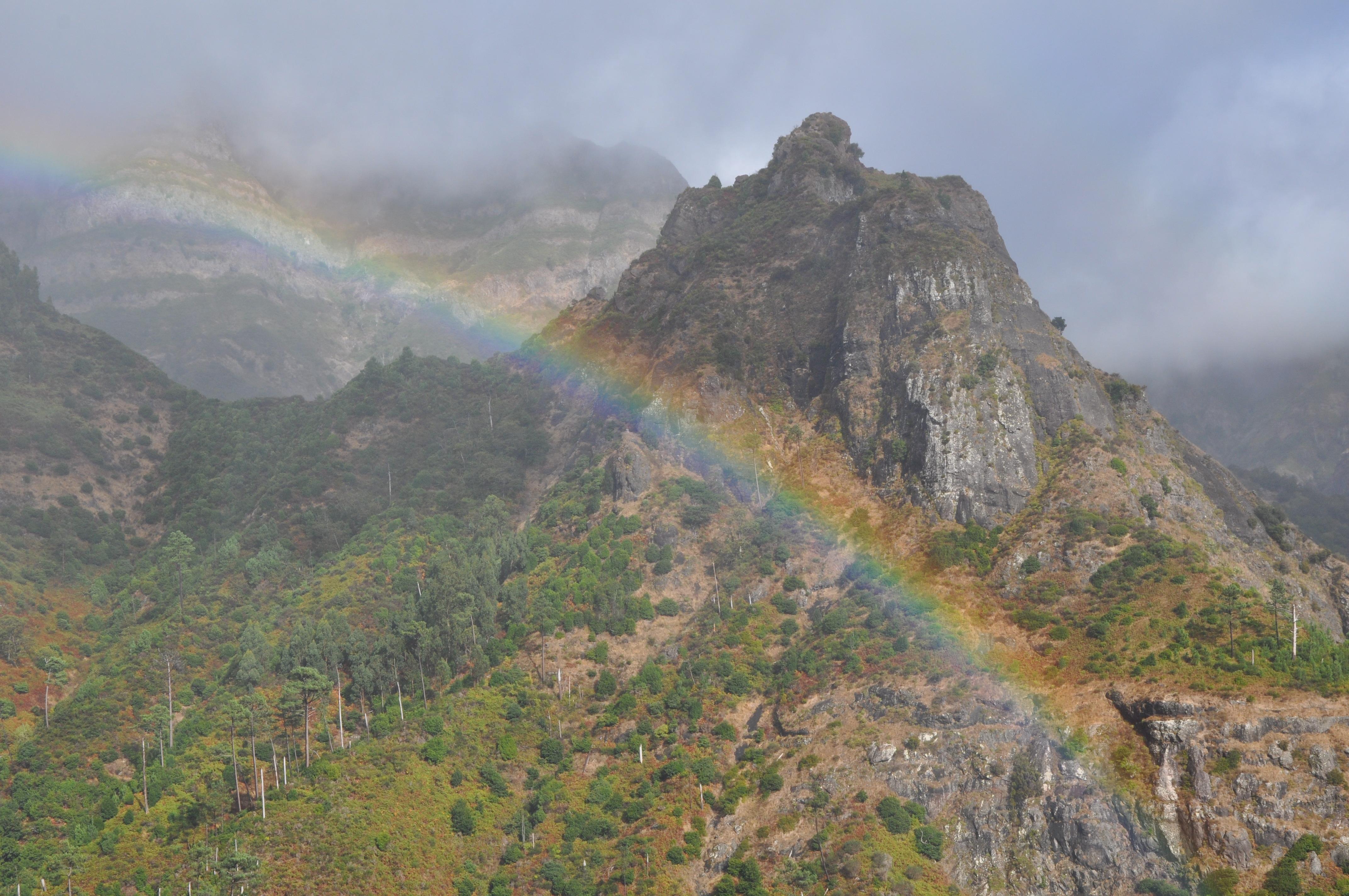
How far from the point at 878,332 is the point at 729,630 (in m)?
54.8

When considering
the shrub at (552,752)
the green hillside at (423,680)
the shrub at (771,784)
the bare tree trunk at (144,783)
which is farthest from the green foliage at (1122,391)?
the bare tree trunk at (144,783)

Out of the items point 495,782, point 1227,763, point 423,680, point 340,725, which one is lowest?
point 1227,763

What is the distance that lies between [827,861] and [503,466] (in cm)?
9666

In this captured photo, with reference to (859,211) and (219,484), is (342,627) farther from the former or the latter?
(859,211)

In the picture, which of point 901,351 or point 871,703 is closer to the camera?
point 871,703

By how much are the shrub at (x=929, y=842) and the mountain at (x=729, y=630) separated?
0.30m

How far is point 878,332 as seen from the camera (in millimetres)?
157875

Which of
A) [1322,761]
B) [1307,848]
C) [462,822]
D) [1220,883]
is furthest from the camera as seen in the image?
[462,822]

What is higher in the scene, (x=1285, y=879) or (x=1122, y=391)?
(x=1122, y=391)

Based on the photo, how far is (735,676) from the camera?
121m

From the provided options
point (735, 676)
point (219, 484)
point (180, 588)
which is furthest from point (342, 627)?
point (219, 484)

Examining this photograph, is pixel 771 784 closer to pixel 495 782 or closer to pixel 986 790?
pixel 986 790

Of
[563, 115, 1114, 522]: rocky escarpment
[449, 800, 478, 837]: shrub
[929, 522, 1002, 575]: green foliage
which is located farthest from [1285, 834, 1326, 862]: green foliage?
[449, 800, 478, 837]: shrub

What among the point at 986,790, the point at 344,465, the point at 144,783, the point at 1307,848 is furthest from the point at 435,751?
the point at 344,465
